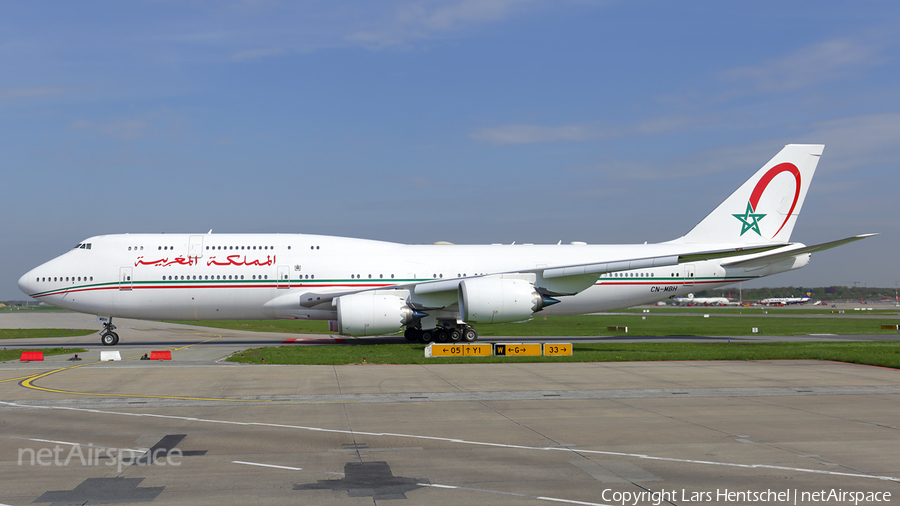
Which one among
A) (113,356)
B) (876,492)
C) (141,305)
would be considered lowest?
(876,492)

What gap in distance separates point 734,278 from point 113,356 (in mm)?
27844

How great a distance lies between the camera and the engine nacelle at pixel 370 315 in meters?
26.7

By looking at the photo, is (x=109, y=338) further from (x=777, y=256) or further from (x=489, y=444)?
(x=777, y=256)

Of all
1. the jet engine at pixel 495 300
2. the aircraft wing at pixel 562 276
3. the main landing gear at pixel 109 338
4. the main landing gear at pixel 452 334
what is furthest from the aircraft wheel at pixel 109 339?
the jet engine at pixel 495 300

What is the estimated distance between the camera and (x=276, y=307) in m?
30.1

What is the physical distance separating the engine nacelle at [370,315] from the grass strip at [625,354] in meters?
0.82

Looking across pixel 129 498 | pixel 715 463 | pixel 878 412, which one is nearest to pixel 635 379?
pixel 878 412

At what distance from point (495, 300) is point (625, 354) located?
6170 mm

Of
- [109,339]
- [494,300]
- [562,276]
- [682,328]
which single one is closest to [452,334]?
[494,300]

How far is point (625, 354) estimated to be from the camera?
74.8 ft

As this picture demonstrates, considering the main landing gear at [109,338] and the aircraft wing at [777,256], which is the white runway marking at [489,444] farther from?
the aircraft wing at [777,256]

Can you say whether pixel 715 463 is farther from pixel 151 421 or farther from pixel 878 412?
pixel 151 421

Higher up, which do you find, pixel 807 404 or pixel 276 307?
pixel 276 307

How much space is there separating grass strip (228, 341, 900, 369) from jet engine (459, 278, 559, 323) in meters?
2.61
